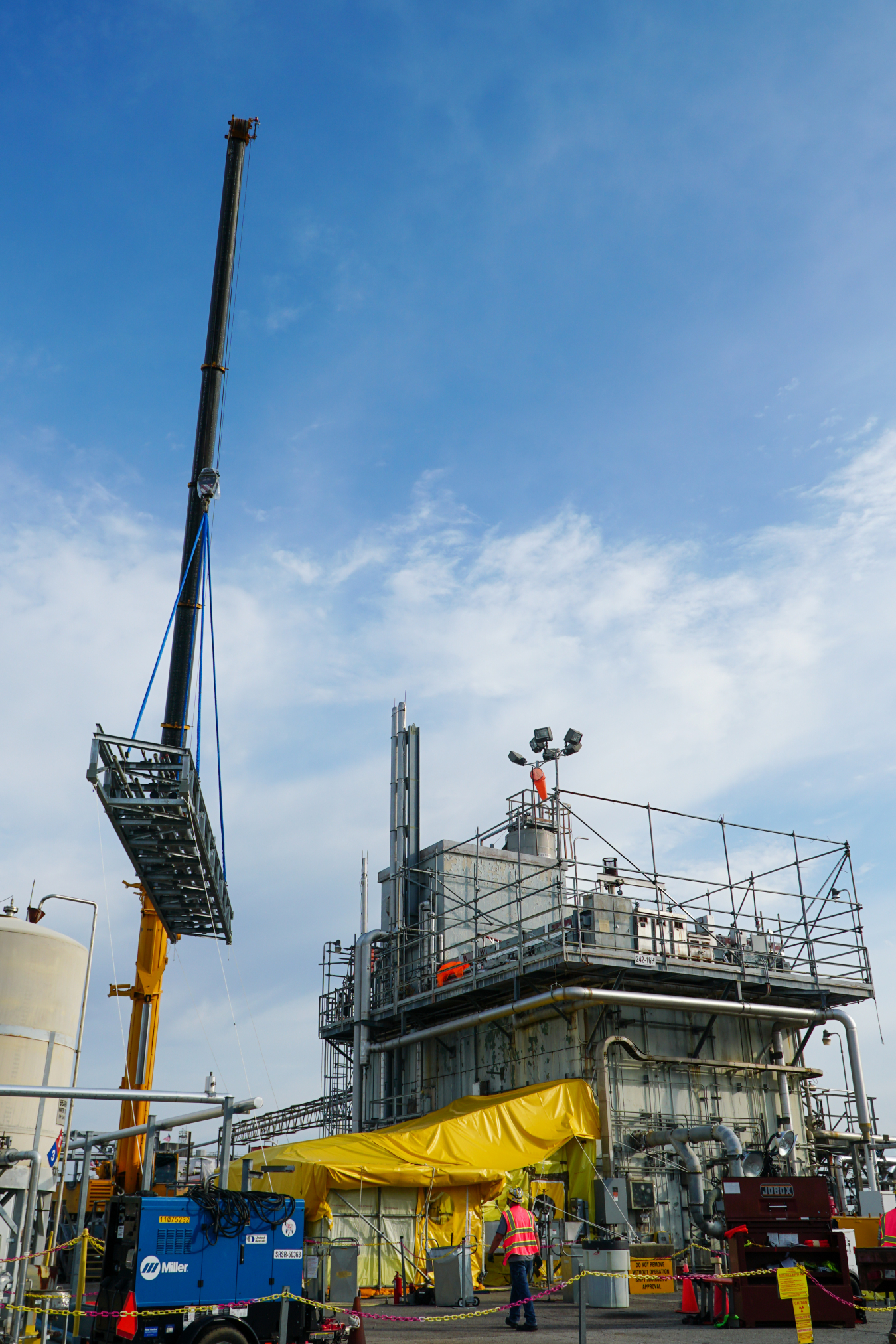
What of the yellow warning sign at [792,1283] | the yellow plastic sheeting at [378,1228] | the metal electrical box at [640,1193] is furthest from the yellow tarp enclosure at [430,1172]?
the yellow warning sign at [792,1283]

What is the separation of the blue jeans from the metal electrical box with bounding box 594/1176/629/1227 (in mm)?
8257

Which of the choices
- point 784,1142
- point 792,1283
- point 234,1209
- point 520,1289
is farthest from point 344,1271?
point 784,1142

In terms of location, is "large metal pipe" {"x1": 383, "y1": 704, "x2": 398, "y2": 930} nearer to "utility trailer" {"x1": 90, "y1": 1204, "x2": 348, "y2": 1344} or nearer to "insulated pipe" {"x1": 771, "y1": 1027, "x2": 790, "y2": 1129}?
"insulated pipe" {"x1": 771, "y1": 1027, "x2": 790, "y2": 1129}

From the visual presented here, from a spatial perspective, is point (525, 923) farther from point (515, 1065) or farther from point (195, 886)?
point (195, 886)

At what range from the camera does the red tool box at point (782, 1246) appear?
14.8m

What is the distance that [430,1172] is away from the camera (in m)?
20.9

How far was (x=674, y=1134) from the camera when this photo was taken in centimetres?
2391

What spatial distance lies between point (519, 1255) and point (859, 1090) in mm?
17305

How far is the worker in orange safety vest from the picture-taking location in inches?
585

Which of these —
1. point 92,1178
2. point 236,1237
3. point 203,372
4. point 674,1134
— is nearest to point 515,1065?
point 674,1134

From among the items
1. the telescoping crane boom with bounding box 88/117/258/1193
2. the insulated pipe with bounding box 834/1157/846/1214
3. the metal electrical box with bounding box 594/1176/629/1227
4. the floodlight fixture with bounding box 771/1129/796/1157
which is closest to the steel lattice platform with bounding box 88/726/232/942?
the telescoping crane boom with bounding box 88/117/258/1193

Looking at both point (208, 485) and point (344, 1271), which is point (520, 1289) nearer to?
point (344, 1271)

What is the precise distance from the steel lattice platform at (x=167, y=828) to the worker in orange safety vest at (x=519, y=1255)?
30.3 ft

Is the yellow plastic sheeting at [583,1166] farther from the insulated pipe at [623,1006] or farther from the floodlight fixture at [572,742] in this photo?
the floodlight fixture at [572,742]
